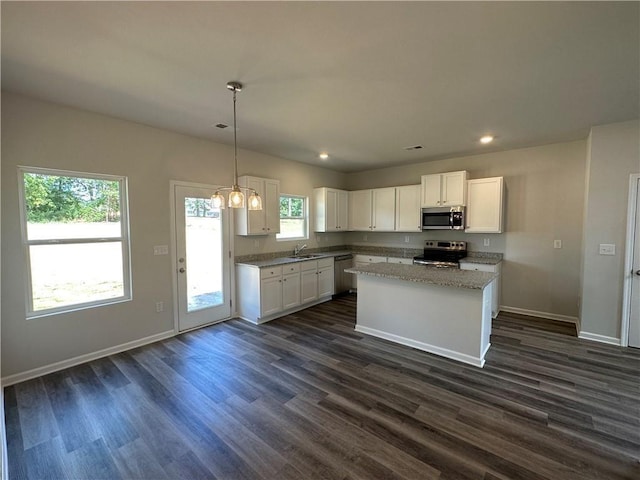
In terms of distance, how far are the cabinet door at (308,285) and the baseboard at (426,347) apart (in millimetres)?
1305

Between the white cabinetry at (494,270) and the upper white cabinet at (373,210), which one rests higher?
the upper white cabinet at (373,210)

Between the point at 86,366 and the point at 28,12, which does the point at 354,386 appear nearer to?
the point at 86,366

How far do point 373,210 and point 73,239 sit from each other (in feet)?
16.3

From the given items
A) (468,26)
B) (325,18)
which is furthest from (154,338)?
(468,26)

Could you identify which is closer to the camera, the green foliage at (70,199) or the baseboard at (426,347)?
the green foliage at (70,199)

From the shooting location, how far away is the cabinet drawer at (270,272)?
14.3 ft

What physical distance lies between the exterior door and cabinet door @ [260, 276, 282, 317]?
4584mm

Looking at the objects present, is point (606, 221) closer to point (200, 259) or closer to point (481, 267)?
point (481, 267)

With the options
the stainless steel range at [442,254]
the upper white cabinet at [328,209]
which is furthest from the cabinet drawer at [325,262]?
the stainless steel range at [442,254]

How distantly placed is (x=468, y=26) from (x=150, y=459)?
3457 millimetres

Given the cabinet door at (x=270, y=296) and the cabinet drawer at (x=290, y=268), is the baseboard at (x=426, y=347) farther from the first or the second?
the cabinet drawer at (x=290, y=268)

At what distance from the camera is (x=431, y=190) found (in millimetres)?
5156

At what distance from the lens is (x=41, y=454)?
6.29 ft

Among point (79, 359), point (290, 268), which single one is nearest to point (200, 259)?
point (290, 268)
